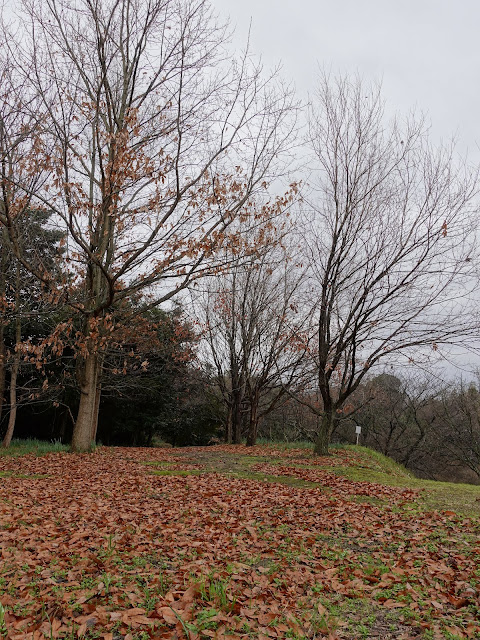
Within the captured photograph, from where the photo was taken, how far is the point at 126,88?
32.1ft

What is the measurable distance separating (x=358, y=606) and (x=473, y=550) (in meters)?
1.55

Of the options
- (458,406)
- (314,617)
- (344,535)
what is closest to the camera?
(314,617)

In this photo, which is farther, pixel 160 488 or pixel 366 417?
pixel 366 417

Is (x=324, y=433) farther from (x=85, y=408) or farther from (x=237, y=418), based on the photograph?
(x=237, y=418)

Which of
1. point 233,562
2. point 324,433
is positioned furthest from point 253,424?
point 233,562

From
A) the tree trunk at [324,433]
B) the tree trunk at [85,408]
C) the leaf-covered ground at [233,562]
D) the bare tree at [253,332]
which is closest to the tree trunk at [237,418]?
the bare tree at [253,332]

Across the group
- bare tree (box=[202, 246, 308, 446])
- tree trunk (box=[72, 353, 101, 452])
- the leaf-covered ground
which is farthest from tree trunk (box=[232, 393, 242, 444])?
Answer: the leaf-covered ground

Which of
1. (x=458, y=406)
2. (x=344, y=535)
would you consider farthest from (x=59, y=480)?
(x=458, y=406)

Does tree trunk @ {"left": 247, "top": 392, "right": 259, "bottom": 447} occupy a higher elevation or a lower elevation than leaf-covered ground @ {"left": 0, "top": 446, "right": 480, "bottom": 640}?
higher

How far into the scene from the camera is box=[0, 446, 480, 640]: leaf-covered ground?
2.83 metres

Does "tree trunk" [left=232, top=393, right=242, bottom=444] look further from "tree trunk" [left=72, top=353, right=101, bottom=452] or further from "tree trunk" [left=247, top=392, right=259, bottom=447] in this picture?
"tree trunk" [left=72, top=353, right=101, bottom=452]

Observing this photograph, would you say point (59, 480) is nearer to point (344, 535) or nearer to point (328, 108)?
point (344, 535)

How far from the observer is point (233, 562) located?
380 centimetres

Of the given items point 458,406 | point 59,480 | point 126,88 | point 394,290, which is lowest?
point 59,480
